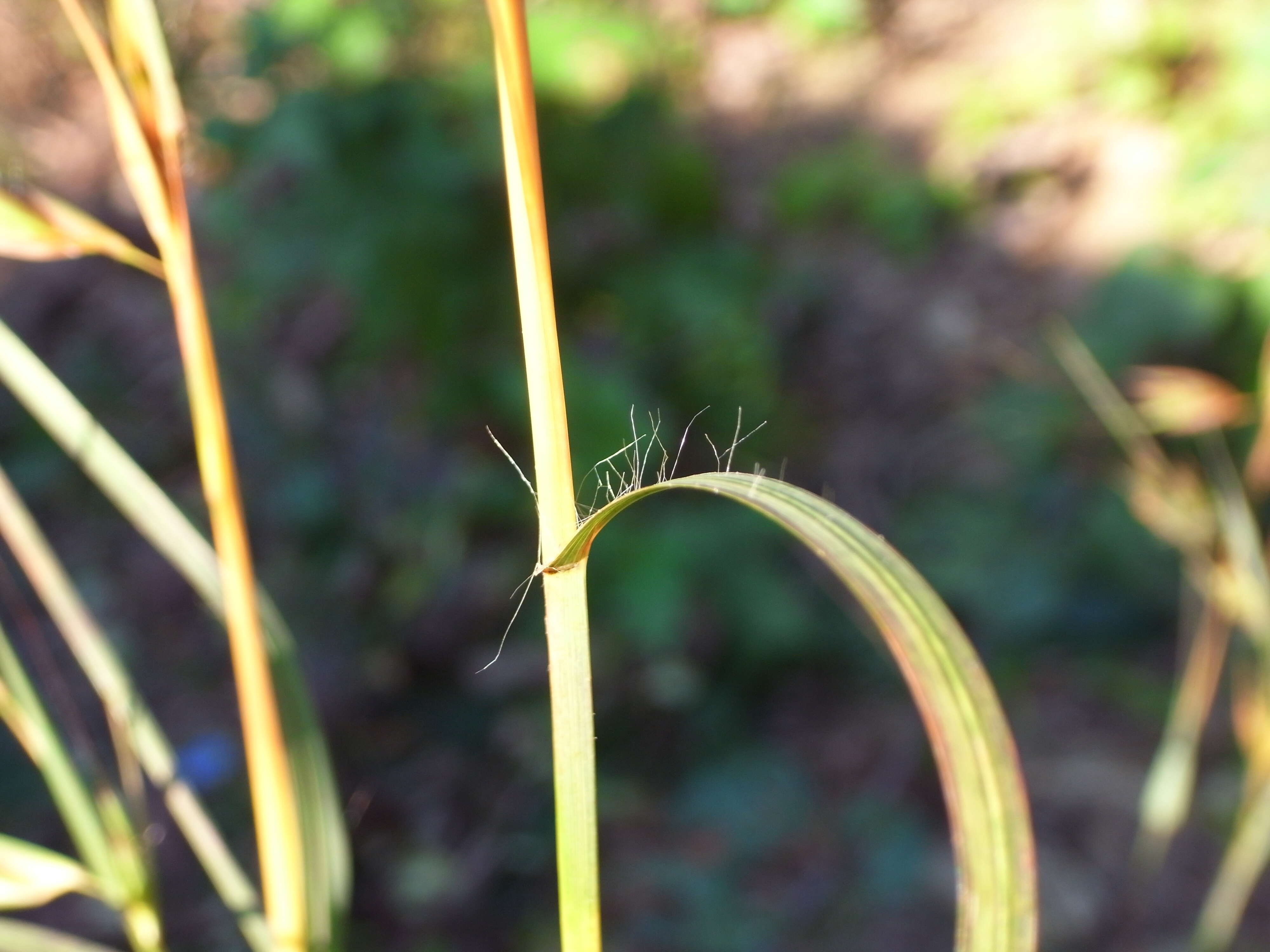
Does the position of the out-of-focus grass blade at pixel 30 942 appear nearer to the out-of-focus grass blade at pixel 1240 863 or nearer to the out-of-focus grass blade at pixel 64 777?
the out-of-focus grass blade at pixel 64 777

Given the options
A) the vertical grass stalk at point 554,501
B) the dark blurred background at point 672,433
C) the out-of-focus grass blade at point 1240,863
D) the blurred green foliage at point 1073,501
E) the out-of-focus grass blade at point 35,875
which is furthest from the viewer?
the blurred green foliage at point 1073,501

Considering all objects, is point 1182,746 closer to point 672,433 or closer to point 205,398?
point 205,398

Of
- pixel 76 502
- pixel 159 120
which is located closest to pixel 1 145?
pixel 159 120

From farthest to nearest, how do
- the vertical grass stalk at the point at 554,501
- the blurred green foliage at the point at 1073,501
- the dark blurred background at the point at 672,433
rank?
the blurred green foliage at the point at 1073,501 → the dark blurred background at the point at 672,433 → the vertical grass stalk at the point at 554,501

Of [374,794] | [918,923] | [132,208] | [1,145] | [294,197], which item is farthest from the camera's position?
[132,208]

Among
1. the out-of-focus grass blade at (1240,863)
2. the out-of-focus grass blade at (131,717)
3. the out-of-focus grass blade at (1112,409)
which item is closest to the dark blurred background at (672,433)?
the out-of-focus grass blade at (1112,409)

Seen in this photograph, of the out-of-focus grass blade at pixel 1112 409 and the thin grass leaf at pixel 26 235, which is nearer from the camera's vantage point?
the thin grass leaf at pixel 26 235

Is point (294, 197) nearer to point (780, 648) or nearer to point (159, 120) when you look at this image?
point (780, 648)
